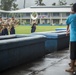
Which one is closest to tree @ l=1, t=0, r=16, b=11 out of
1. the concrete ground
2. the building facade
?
the building facade

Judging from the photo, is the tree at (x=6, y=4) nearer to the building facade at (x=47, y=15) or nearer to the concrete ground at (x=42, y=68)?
the building facade at (x=47, y=15)

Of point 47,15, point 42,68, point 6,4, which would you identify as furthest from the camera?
point 6,4

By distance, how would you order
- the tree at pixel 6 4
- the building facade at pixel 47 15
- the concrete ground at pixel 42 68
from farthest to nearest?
1. the tree at pixel 6 4
2. the building facade at pixel 47 15
3. the concrete ground at pixel 42 68

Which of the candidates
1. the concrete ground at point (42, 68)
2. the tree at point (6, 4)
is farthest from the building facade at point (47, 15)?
the concrete ground at point (42, 68)

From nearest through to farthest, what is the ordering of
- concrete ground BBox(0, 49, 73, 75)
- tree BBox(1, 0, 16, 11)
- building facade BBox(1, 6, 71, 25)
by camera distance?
concrete ground BBox(0, 49, 73, 75) < building facade BBox(1, 6, 71, 25) < tree BBox(1, 0, 16, 11)

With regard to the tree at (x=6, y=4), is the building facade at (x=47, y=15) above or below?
below

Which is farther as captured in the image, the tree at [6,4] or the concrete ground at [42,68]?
the tree at [6,4]

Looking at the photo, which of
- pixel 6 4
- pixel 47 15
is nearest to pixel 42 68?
pixel 47 15

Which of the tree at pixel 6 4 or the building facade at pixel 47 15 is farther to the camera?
the tree at pixel 6 4

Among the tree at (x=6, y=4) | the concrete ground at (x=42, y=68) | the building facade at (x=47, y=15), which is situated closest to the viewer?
the concrete ground at (x=42, y=68)

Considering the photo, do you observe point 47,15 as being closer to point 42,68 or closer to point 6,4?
point 6,4

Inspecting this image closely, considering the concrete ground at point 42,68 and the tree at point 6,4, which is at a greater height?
the tree at point 6,4

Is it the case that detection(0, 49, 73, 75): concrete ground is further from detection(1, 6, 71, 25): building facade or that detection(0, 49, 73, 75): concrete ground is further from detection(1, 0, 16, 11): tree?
detection(1, 0, 16, 11): tree

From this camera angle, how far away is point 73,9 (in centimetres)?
799
